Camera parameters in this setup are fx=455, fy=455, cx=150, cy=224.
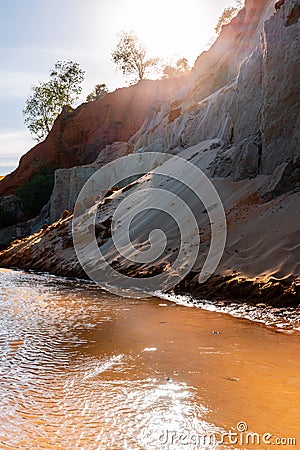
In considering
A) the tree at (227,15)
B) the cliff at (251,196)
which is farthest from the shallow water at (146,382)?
the tree at (227,15)

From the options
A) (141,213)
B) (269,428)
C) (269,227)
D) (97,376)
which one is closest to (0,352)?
(97,376)

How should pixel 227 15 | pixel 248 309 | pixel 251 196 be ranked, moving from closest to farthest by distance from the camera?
pixel 248 309 < pixel 251 196 < pixel 227 15

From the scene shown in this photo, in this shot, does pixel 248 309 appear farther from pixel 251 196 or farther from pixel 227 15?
pixel 227 15

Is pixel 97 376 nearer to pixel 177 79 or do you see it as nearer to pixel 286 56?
pixel 286 56

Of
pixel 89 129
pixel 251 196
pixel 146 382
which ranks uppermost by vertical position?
pixel 89 129

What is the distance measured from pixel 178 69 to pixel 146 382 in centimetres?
3636

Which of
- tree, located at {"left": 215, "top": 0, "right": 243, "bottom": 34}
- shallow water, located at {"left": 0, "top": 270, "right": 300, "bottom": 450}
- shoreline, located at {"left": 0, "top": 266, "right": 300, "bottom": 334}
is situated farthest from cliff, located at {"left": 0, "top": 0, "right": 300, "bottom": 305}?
tree, located at {"left": 215, "top": 0, "right": 243, "bottom": 34}

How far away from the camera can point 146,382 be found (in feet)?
11.5

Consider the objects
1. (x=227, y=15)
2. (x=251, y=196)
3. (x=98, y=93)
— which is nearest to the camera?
(x=251, y=196)

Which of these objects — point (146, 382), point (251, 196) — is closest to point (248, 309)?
point (146, 382)

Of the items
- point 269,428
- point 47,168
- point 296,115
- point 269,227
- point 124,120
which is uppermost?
point 124,120

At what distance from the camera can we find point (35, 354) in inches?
171

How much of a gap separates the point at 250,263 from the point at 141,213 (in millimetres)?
4855

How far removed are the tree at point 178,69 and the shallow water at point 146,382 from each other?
33.1 m
